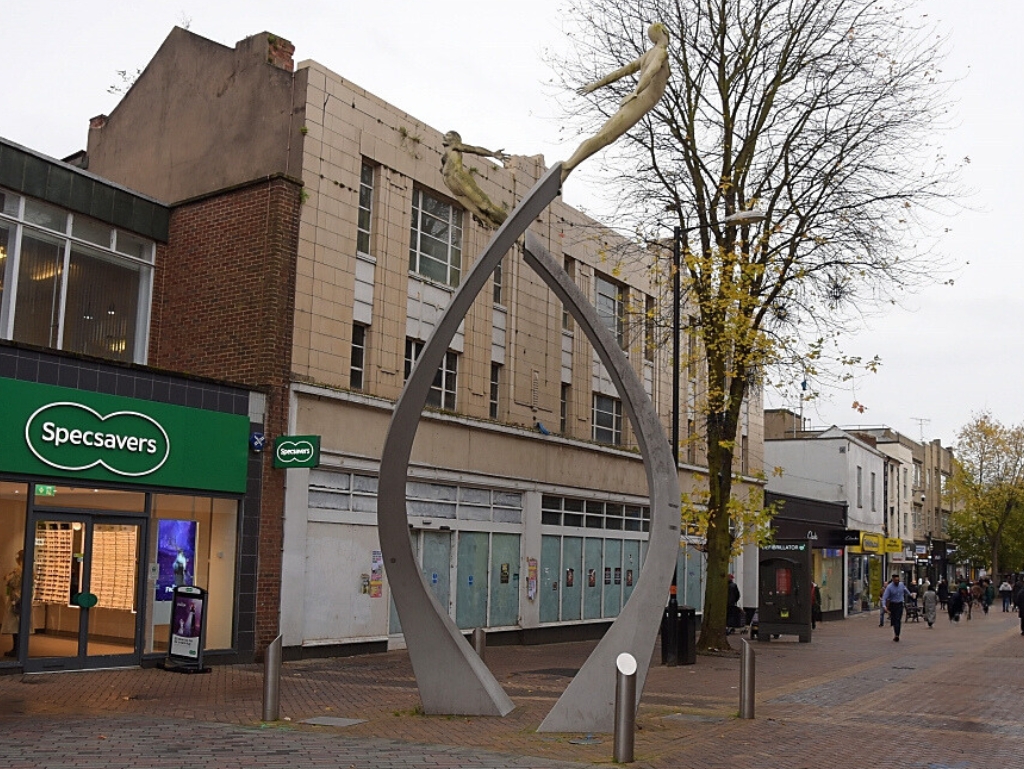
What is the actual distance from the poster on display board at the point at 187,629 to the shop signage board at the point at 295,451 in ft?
9.60

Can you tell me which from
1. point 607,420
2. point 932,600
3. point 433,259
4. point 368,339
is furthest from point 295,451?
point 932,600

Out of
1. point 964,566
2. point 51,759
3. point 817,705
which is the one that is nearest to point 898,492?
point 964,566

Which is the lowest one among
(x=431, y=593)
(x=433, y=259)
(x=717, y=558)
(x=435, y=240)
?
(x=431, y=593)

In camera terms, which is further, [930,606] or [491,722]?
[930,606]

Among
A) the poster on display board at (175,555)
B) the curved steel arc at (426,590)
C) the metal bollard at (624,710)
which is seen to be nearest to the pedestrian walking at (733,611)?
the poster on display board at (175,555)

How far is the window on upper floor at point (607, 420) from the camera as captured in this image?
2966 cm

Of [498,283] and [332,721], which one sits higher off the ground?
[498,283]

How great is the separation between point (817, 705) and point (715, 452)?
8.46 meters

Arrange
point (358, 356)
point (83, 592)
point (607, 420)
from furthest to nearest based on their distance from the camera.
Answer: point (607, 420) → point (358, 356) → point (83, 592)

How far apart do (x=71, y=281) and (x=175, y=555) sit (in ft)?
16.1

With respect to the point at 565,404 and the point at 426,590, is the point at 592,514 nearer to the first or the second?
the point at 565,404

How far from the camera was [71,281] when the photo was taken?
18219 mm

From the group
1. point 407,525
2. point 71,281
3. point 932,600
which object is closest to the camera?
point 407,525

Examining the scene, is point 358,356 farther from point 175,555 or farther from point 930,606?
point 930,606
